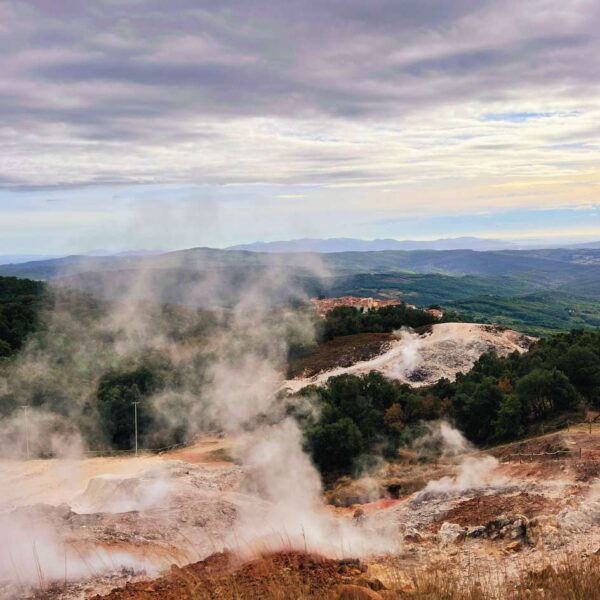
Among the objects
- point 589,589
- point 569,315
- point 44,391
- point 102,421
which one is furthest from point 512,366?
point 569,315

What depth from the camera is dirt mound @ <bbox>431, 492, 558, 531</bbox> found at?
16.9 m

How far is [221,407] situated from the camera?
38812mm

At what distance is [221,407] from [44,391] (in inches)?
415

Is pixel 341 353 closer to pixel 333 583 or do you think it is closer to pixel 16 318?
pixel 16 318

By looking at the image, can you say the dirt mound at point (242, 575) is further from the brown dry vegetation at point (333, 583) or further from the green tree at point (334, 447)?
the green tree at point (334, 447)

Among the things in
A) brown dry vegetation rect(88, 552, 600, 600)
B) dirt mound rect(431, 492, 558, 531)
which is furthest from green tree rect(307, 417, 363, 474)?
brown dry vegetation rect(88, 552, 600, 600)

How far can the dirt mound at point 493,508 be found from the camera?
55.5 ft

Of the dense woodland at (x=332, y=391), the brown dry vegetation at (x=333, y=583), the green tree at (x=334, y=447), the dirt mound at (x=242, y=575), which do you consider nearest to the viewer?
the brown dry vegetation at (x=333, y=583)

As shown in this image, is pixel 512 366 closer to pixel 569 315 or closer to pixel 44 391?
pixel 44 391

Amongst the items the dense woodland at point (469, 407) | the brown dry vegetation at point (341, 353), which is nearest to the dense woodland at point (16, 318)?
the brown dry vegetation at point (341, 353)

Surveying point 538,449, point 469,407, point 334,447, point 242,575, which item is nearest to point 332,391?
point 334,447

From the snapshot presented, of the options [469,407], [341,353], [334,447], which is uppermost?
[469,407]

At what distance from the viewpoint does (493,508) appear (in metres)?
17.8

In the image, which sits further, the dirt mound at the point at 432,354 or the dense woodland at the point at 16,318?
the dense woodland at the point at 16,318
